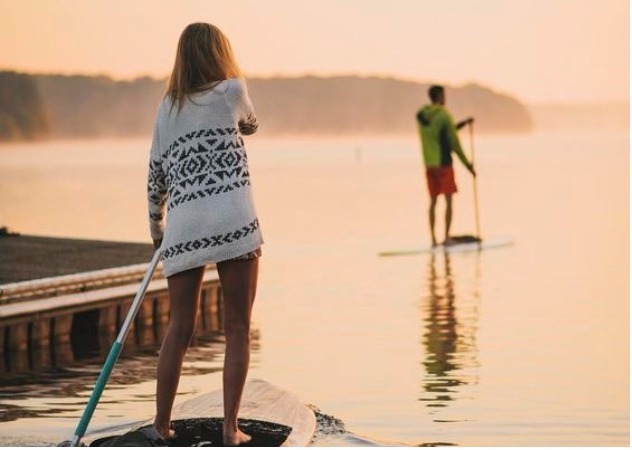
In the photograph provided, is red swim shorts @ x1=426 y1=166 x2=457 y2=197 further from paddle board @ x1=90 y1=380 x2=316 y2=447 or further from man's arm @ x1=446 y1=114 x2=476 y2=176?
paddle board @ x1=90 y1=380 x2=316 y2=447

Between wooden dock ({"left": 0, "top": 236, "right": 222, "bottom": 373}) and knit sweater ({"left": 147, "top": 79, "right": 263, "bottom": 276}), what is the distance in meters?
3.54

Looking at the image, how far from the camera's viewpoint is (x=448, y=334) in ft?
34.9

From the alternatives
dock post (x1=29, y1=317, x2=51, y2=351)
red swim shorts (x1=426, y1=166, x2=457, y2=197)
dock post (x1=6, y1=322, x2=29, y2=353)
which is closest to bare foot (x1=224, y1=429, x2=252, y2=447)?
dock post (x1=6, y1=322, x2=29, y2=353)

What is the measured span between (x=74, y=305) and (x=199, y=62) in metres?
4.54

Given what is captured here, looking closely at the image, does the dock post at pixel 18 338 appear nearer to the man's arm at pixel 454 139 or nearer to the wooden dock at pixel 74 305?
the wooden dock at pixel 74 305

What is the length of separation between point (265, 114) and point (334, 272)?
69.7 metres

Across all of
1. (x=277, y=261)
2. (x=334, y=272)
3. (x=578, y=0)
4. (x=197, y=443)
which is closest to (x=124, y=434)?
(x=197, y=443)

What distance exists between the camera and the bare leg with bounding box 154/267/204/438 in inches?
249

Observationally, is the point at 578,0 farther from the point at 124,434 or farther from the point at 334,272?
the point at 124,434

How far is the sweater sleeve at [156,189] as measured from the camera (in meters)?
6.38

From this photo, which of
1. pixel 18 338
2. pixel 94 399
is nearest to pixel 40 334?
pixel 18 338

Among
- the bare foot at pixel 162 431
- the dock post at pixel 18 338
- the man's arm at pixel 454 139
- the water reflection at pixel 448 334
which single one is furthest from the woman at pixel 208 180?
the man's arm at pixel 454 139

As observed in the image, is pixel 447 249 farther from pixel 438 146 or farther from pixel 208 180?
pixel 208 180

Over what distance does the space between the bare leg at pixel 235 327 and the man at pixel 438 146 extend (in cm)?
968
